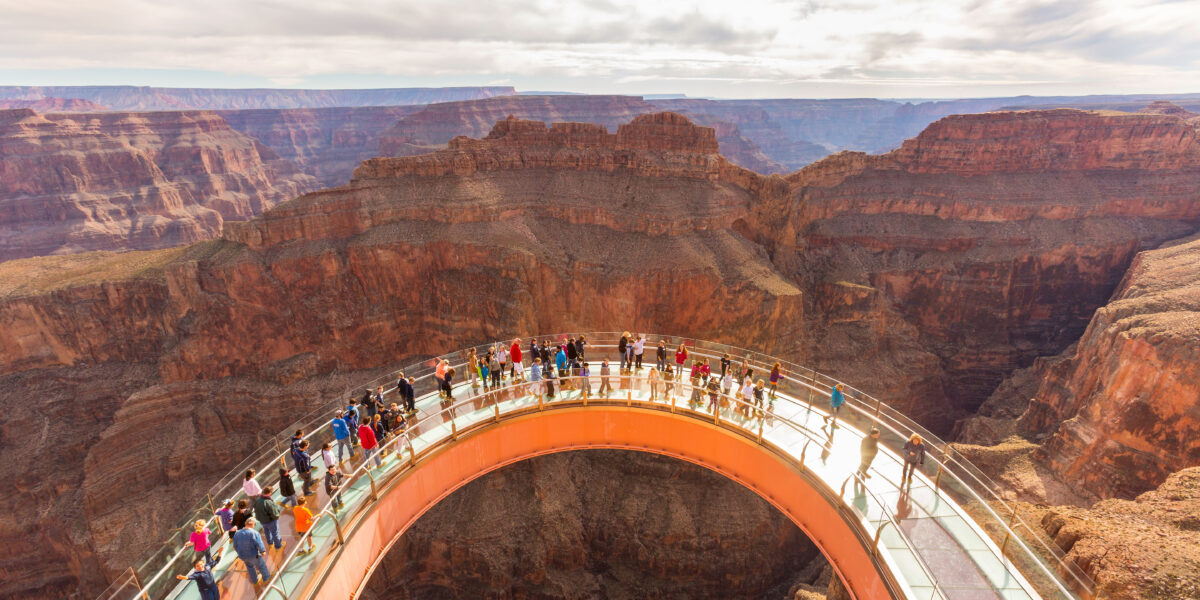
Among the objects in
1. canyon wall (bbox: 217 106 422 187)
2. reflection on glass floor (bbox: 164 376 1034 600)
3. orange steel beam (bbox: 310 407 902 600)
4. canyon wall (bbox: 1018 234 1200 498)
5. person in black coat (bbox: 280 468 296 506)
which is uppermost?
canyon wall (bbox: 217 106 422 187)

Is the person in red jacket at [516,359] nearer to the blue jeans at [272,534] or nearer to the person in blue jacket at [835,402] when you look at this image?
the blue jeans at [272,534]

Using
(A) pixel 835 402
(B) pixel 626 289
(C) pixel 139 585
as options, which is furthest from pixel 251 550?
(B) pixel 626 289

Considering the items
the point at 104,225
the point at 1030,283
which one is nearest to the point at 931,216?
the point at 1030,283

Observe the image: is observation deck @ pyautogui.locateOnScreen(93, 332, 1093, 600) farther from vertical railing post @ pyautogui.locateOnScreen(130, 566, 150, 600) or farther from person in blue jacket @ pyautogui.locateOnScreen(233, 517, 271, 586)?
person in blue jacket @ pyautogui.locateOnScreen(233, 517, 271, 586)

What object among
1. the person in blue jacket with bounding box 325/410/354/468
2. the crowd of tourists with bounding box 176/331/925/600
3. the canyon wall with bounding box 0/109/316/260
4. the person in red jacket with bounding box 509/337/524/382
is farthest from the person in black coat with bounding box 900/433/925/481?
the canyon wall with bounding box 0/109/316/260

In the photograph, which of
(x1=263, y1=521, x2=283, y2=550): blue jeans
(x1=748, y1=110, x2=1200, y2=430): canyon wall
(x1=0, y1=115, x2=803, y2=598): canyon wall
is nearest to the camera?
(x1=263, y1=521, x2=283, y2=550): blue jeans
